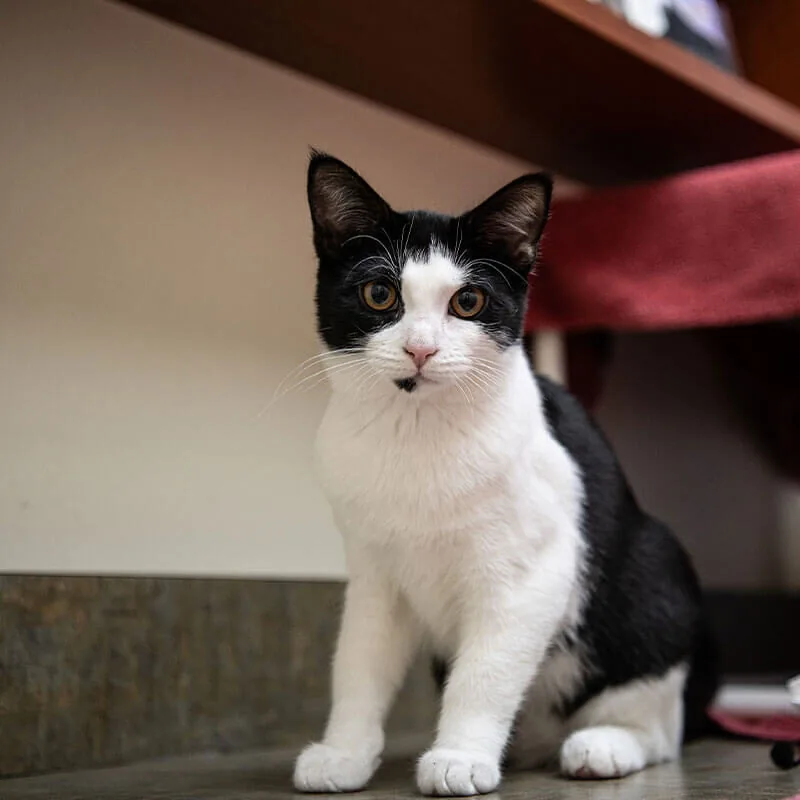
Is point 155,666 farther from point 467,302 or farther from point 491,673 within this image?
point 467,302

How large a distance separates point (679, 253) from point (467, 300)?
2.03 feet

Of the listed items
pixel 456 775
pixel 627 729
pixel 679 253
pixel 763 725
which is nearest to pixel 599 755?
pixel 627 729

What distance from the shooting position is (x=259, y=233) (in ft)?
5.12

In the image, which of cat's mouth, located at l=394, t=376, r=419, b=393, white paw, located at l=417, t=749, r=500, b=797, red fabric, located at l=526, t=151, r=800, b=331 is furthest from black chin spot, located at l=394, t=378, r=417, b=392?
red fabric, located at l=526, t=151, r=800, b=331

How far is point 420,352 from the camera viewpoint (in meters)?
1.02

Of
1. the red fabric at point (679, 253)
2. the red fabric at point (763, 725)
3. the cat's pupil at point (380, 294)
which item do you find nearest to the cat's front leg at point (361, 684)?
the cat's pupil at point (380, 294)

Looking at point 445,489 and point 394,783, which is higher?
point 445,489

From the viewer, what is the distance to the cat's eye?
42.3 inches

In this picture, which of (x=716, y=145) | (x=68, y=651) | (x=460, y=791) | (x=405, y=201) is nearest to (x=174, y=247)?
(x=405, y=201)

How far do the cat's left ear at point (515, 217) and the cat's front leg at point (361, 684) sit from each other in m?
0.39

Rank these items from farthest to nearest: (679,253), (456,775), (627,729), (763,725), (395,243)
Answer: (679,253), (763,725), (627,729), (395,243), (456,775)

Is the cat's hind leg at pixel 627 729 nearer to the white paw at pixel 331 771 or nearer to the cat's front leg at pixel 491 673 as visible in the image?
the cat's front leg at pixel 491 673

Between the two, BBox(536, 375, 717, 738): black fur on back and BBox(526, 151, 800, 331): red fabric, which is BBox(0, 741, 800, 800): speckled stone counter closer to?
BBox(536, 375, 717, 738): black fur on back

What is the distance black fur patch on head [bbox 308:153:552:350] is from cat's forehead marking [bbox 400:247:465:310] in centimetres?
1
